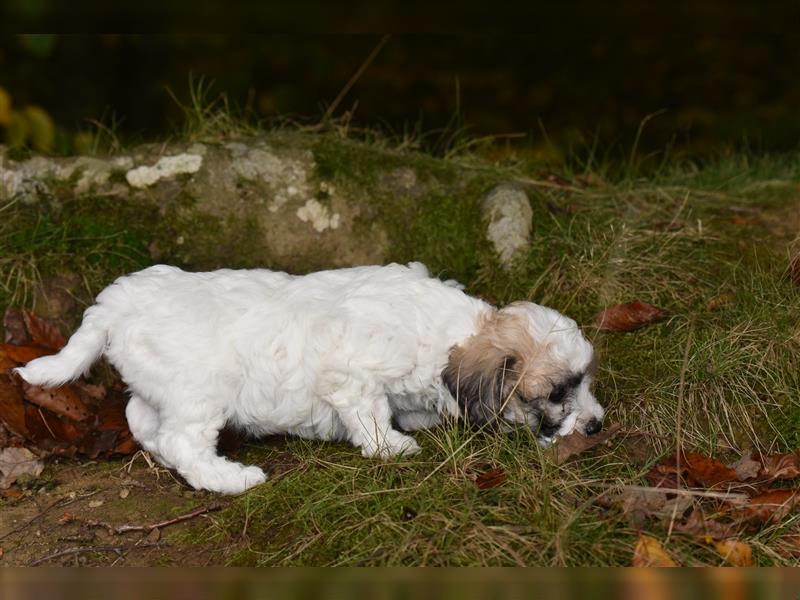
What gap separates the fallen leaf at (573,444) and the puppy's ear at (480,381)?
29 centimetres

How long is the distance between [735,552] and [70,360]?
2.77m

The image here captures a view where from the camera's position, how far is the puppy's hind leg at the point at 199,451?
3873 millimetres

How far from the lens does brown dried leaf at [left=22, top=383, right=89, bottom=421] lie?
438 centimetres

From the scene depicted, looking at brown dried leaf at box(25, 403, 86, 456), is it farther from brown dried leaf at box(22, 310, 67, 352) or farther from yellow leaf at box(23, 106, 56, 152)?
yellow leaf at box(23, 106, 56, 152)

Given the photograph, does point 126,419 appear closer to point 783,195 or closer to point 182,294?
point 182,294

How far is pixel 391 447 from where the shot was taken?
3.91 meters

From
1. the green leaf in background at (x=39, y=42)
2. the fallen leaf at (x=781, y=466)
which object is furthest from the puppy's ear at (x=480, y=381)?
the green leaf in background at (x=39, y=42)

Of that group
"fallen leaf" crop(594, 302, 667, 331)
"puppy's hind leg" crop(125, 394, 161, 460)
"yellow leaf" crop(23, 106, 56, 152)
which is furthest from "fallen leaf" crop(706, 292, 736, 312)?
"yellow leaf" crop(23, 106, 56, 152)

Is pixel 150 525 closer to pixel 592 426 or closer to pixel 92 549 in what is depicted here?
pixel 92 549

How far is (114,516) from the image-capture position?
12.4 ft

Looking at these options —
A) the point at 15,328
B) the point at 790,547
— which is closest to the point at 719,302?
the point at 790,547

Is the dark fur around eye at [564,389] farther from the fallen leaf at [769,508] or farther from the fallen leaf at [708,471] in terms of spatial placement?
the fallen leaf at [769,508]

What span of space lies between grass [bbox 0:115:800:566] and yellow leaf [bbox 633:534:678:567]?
7cm

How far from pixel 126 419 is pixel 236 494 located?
3.09ft
